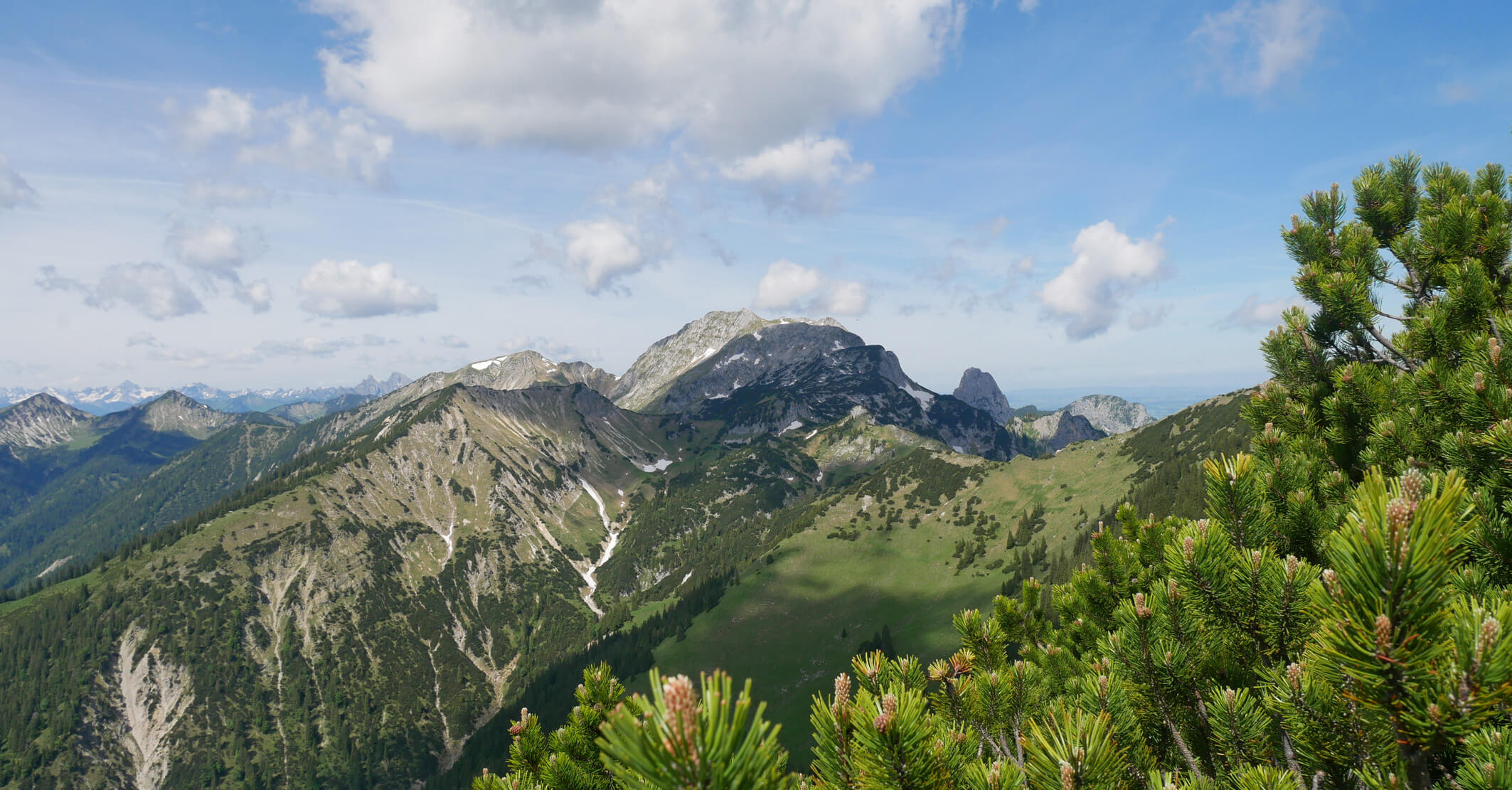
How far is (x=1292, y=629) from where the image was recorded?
5273 millimetres

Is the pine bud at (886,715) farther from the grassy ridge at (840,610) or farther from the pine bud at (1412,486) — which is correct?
the grassy ridge at (840,610)

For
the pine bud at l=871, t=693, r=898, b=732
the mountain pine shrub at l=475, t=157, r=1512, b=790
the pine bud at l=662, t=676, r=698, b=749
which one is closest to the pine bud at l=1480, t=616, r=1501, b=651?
the mountain pine shrub at l=475, t=157, r=1512, b=790

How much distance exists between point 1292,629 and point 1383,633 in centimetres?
322

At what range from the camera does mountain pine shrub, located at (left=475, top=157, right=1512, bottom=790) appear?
9.30 ft

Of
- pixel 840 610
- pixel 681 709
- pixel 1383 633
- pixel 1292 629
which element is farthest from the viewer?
pixel 840 610

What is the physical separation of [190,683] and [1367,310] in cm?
28072

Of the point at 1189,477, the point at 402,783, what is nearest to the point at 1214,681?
the point at 1189,477

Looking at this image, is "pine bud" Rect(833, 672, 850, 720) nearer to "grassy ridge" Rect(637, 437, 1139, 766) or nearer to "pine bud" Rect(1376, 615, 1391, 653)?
"pine bud" Rect(1376, 615, 1391, 653)

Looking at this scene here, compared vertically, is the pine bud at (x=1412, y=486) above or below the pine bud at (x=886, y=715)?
above

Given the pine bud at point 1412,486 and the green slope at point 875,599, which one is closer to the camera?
the pine bud at point 1412,486

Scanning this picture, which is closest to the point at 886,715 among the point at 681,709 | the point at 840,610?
the point at 681,709

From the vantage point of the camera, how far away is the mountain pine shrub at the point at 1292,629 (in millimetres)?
2834

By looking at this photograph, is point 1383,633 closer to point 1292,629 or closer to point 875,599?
point 1292,629

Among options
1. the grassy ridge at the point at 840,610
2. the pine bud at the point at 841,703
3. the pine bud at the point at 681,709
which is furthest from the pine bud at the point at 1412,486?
the grassy ridge at the point at 840,610
